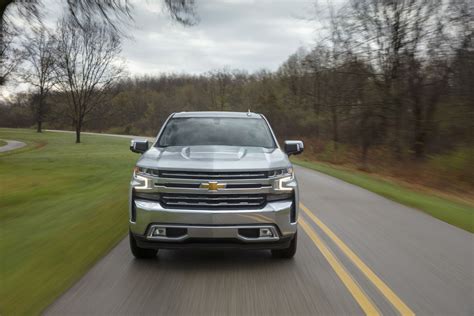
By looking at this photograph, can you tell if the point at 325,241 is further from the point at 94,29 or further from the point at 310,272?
the point at 94,29

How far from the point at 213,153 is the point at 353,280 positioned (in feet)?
7.06

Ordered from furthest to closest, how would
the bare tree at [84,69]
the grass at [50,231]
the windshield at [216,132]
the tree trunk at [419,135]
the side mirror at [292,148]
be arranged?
the bare tree at [84,69] < the tree trunk at [419,135] < the side mirror at [292,148] < the windshield at [216,132] < the grass at [50,231]

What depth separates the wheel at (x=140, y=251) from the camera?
18.6 ft

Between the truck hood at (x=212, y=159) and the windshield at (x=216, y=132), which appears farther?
the windshield at (x=216, y=132)

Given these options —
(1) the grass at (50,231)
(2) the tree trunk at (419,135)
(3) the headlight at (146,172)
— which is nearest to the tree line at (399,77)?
(2) the tree trunk at (419,135)

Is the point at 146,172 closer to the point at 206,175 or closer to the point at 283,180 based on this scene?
the point at 206,175

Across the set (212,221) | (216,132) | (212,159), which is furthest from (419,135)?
(212,221)

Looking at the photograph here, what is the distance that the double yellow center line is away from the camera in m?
4.29

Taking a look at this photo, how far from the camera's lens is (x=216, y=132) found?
6.78m

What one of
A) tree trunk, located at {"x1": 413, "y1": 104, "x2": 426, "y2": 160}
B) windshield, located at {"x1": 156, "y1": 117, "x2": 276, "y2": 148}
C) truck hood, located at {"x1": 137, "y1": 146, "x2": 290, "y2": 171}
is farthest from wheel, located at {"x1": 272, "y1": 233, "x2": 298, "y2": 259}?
tree trunk, located at {"x1": 413, "y1": 104, "x2": 426, "y2": 160}

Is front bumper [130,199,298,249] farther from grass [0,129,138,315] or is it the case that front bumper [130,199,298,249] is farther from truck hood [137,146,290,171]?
grass [0,129,138,315]

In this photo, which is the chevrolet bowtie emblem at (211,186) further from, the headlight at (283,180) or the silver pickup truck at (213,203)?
the headlight at (283,180)

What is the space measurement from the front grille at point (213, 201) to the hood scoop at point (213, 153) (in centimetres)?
50

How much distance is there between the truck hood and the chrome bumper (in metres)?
0.44
